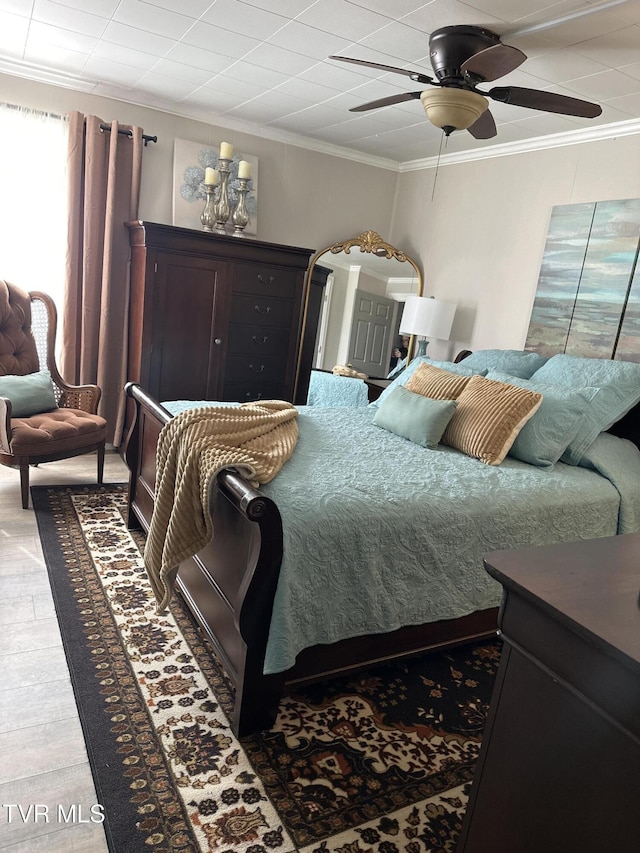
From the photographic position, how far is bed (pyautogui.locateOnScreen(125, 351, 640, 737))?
65.9 inches

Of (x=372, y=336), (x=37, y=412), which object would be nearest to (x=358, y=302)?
(x=372, y=336)

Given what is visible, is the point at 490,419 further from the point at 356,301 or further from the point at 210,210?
the point at 210,210

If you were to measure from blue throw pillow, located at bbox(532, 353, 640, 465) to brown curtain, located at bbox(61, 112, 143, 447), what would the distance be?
2.89 m

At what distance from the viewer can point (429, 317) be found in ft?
13.5

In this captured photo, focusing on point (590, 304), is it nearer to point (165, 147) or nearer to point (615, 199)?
point (615, 199)

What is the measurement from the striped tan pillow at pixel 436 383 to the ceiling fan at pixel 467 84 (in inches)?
45.6

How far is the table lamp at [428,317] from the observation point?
4.12 m

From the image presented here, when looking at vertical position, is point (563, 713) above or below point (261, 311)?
below

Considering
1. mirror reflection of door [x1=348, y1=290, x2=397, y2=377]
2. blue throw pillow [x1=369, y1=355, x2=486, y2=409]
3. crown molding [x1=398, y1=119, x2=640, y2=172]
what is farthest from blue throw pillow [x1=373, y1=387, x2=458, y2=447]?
crown molding [x1=398, y1=119, x2=640, y2=172]

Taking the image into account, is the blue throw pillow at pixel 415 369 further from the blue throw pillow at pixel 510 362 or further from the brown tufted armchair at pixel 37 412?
the brown tufted armchair at pixel 37 412

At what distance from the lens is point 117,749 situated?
1629 mm

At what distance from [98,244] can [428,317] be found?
2294 mm

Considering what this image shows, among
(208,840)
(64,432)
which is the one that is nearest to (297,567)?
(208,840)

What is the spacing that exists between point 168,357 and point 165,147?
1482 millimetres
